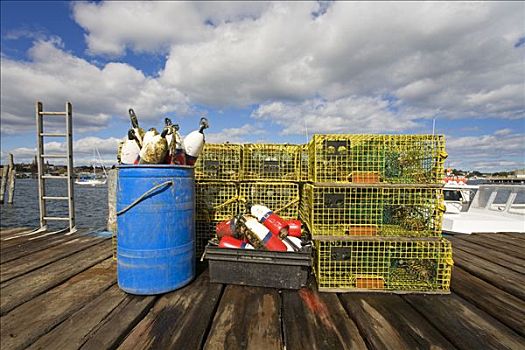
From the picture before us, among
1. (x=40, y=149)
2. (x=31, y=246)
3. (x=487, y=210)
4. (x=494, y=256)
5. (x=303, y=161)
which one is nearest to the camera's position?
(x=303, y=161)

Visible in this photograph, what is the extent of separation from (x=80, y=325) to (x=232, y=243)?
5.40 ft

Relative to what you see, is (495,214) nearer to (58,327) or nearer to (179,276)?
(179,276)

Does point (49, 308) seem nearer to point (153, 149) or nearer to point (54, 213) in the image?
point (153, 149)

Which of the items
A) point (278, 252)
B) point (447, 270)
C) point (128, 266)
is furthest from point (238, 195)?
point (447, 270)

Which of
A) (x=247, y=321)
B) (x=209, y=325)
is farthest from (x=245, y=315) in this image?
(x=209, y=325)

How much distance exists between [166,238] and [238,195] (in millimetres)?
1359

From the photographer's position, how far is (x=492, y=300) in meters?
2.78

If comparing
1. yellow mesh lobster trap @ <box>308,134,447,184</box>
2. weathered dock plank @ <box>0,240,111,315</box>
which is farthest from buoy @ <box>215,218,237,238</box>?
weathered dock plank @ <box>0,240,111,315</box>

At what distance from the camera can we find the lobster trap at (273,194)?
155 inches

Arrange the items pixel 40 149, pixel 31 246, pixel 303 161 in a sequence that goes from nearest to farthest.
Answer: pixel 303 161, pixel 31 246, pixel 40 149

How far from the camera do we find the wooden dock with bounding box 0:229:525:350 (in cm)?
206

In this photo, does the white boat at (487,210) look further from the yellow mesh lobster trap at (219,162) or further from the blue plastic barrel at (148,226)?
the blue plastic barrel at (148,226)

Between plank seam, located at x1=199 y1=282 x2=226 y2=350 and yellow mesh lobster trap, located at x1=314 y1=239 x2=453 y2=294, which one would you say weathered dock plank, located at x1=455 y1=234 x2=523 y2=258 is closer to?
yellow mesh lobster trap, located at x1=314 y1=239 x2=453 y2=294

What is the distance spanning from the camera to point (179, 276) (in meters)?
2.98
